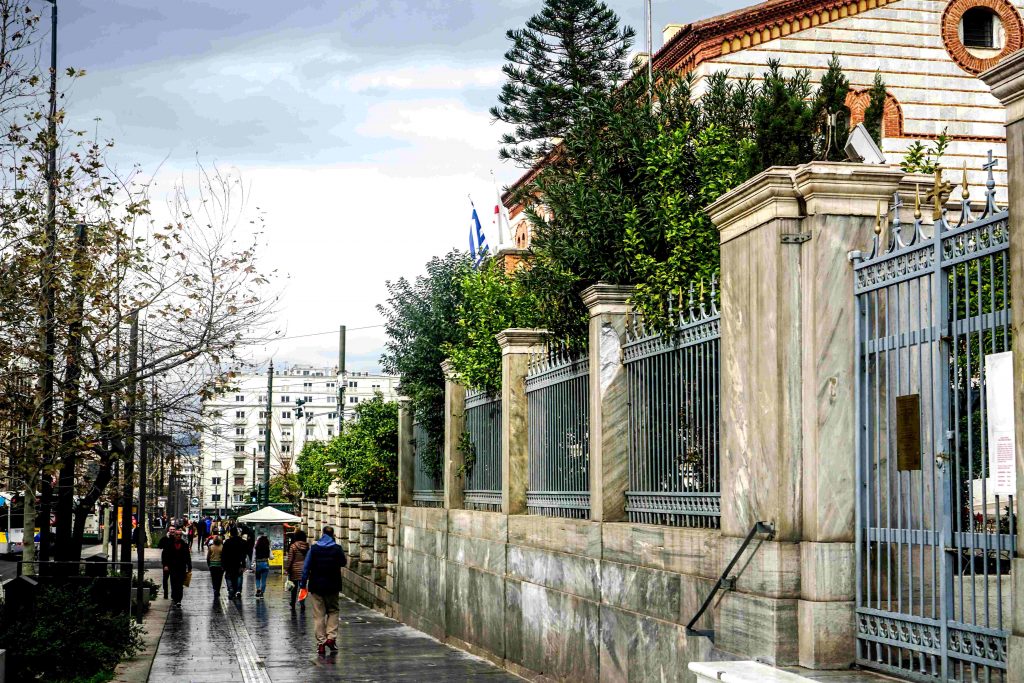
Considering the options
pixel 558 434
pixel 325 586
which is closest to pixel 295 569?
pixel 325 586

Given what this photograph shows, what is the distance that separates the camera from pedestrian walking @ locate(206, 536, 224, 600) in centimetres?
3126

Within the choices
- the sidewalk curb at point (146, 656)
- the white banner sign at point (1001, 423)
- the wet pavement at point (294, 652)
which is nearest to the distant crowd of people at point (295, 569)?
the wet pavement at point (294, 652)

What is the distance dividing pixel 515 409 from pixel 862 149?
7477 millimetres

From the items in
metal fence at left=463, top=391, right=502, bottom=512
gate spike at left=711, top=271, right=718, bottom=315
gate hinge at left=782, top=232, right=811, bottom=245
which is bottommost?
metal fence at left=463, top=391, right=502, bottom=512

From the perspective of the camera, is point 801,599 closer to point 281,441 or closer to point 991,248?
point 991,248

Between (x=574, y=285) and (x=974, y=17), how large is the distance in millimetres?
21032

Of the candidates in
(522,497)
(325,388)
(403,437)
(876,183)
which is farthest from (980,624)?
(325,388)

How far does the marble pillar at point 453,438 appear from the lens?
1880 cm

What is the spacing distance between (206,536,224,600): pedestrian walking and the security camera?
2466 centimetres

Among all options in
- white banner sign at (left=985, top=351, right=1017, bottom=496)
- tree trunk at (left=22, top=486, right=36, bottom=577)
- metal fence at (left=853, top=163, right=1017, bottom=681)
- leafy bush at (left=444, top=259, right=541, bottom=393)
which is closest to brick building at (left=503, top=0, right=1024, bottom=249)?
leafy bush at (left=444, top=259, right=541, bottom=393)

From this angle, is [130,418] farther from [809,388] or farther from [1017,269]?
[1017,269]

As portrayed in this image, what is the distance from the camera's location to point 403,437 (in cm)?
2381

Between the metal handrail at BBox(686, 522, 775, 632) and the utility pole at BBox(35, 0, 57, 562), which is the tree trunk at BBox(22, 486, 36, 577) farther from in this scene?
the metal handrail at BBox(686, 522, 775, 632)

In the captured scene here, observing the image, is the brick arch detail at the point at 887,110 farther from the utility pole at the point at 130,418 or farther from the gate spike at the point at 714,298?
the gate spike at the point at 714,298
